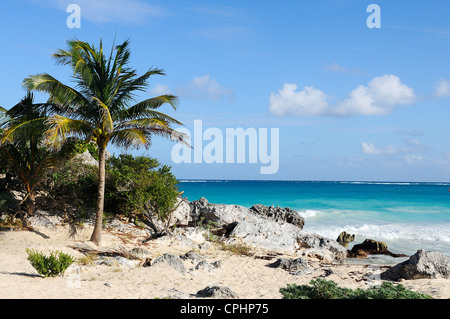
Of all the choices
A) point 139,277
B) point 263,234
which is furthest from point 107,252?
point 263,234

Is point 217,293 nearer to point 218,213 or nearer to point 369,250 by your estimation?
point 218,213

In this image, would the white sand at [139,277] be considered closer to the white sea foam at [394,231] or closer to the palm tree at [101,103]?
the palm tree at [101,103]

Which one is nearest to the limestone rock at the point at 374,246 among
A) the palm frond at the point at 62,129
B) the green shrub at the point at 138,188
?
the green shrub at the point at 138,188

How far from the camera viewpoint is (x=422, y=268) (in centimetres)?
1292

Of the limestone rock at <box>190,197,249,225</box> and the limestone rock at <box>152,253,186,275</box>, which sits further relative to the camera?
the limestone rock at <box>190,197,249,225</box>

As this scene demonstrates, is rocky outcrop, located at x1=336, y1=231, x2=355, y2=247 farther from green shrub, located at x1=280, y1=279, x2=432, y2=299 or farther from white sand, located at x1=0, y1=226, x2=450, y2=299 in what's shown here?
green shrub, located at x1=280, y1=279, x2=432, y2=299

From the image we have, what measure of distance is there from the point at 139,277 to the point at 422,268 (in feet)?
29.5

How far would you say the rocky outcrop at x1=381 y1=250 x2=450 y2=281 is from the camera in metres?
12.9

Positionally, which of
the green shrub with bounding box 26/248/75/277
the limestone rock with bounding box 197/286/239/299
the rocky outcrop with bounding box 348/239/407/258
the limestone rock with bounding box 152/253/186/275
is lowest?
the rocky outcrop with bounding box 348/239/407/258

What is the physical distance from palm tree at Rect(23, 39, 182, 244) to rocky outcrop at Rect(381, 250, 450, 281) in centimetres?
932

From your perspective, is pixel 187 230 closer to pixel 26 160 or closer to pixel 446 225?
pixel 26 160

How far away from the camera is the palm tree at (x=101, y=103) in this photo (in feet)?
48.7

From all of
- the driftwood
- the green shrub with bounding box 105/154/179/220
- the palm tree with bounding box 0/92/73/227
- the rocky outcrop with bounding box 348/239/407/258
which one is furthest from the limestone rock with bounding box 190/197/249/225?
the palm tree with bounding box 0/92/73/227
